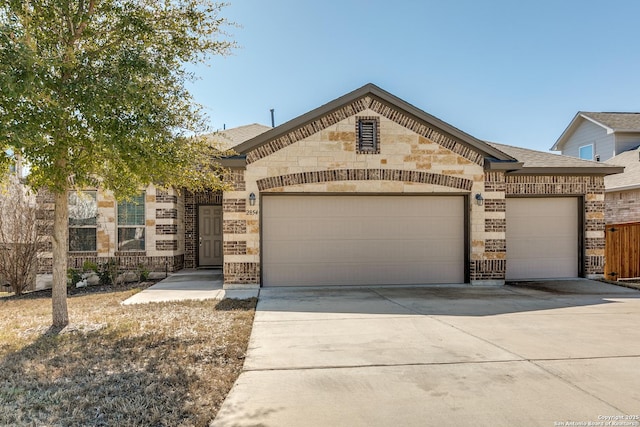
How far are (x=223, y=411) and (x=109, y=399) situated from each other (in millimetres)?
1167

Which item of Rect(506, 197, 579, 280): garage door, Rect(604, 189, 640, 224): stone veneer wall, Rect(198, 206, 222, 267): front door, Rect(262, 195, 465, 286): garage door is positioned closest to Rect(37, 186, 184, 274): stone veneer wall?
Rect(198, 206, 222, 267): front door

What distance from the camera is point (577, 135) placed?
77.2 ft

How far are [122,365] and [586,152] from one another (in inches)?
969

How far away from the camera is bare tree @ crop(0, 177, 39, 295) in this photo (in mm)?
11438

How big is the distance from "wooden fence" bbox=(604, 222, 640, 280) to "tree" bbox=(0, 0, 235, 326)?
12186 mm

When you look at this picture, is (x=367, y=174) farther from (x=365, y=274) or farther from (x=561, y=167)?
(x=561, y=167)

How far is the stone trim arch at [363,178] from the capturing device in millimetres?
10914

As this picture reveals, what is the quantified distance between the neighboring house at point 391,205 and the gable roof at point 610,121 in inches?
410

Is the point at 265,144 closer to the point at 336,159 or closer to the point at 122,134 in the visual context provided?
the point at 336,159

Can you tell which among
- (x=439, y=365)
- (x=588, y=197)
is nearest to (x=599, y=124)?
(x=588, y=197)

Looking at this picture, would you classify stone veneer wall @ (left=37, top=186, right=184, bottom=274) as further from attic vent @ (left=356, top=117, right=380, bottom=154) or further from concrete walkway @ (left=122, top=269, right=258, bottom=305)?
attic vent @ (left=356, top=117, right=380, bottom=154)

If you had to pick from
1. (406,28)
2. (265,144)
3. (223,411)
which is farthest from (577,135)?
(223,411)

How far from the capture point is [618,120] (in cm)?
2130

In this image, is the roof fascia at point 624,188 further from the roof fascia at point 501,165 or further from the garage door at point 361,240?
the garage door at point 361,240
